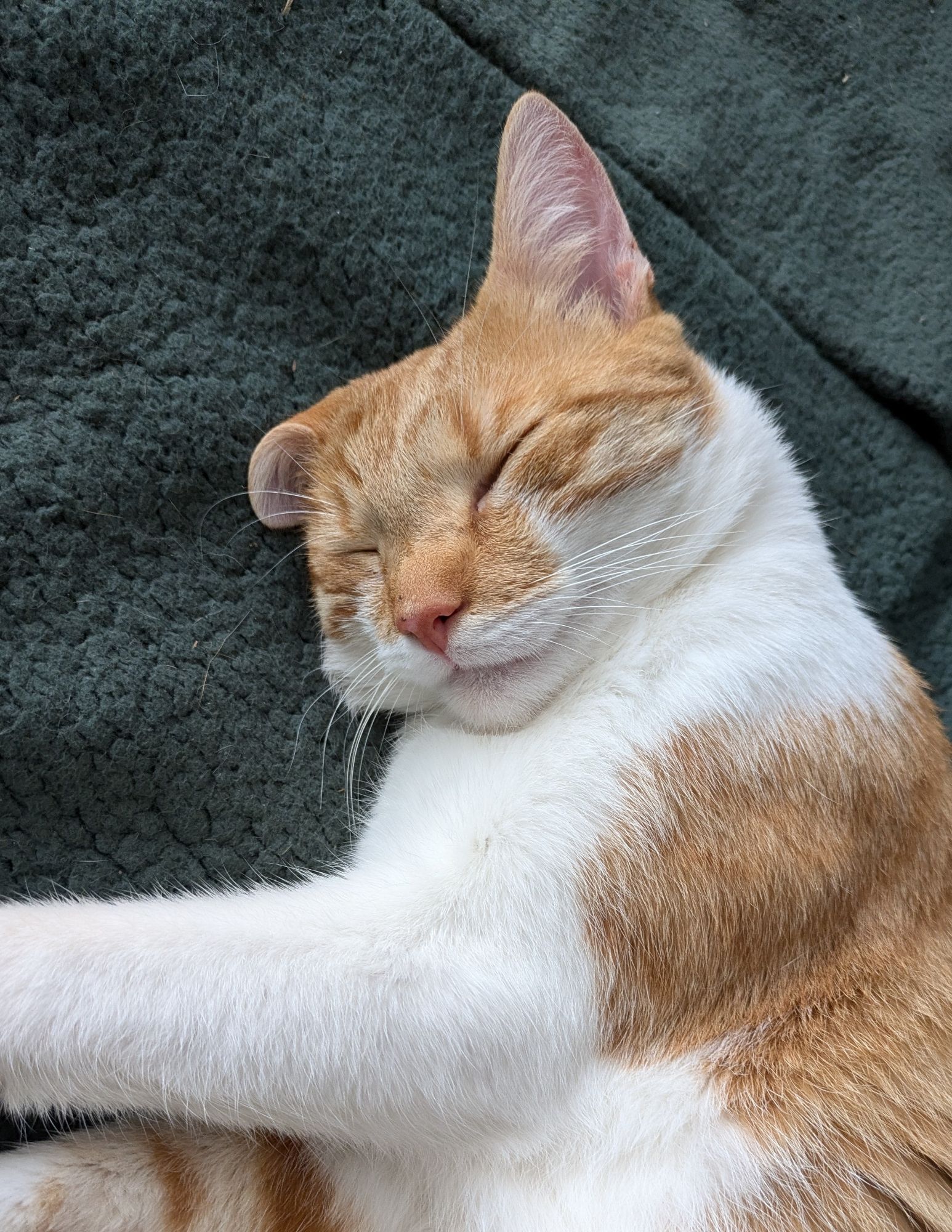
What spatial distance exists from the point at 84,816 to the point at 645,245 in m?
1.25

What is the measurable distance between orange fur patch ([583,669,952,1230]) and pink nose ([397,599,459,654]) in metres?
0.27

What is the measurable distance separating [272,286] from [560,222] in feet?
1.40

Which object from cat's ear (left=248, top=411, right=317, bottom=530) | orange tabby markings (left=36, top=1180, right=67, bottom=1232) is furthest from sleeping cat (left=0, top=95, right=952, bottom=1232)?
cat's ear (left=248, top=411, right=317, bottom=530)

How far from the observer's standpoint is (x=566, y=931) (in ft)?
3.25

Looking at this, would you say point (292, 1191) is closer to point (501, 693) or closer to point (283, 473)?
point (501, 693)

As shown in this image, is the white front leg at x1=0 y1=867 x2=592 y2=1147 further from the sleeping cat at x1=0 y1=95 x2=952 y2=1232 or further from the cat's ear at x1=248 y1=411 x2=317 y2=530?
the cat's ear at x1=248 y1=411 x2=317 y2=530

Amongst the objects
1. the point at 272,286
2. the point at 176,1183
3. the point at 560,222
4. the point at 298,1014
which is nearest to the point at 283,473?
the point at 272,286

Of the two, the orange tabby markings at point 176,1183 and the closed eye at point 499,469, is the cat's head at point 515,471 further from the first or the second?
the orange tabby markings at point 176,1183

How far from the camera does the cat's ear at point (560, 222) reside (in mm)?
1267

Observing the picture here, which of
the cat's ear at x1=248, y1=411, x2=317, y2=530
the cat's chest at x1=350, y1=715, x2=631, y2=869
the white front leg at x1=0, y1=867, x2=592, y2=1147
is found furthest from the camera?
the cat's ear at x1=248, y1=411, x2=317, y2=530

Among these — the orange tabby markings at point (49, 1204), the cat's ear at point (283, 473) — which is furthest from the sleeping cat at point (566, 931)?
the cat's ear at point (283, 473)

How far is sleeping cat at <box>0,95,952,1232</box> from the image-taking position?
0.94 meters

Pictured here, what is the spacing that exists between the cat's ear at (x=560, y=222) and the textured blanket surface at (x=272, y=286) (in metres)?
0.22

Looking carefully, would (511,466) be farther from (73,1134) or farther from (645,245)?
(73,1134)
